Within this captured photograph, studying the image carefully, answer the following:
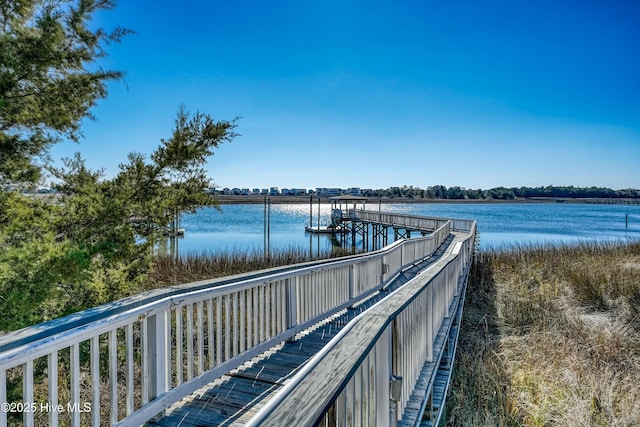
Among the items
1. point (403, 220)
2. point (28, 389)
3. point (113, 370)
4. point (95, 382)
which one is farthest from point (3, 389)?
point (403, 220)

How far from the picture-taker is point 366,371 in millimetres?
1816

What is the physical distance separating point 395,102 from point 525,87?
29.0 ft

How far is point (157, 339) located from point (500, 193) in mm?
158712

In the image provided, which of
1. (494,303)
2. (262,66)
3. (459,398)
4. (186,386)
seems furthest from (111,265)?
(262,66)

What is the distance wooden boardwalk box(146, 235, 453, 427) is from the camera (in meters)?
3.15

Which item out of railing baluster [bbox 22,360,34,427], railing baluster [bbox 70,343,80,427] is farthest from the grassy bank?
railing baluster [bbox 22,360,34,427]

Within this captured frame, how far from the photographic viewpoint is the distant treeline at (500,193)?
433 ft

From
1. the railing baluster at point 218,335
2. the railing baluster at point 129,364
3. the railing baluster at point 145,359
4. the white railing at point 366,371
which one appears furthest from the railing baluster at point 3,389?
the railing baluster at point 218,335

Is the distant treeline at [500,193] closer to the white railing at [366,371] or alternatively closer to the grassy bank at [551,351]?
the grassy bank at [551,351]

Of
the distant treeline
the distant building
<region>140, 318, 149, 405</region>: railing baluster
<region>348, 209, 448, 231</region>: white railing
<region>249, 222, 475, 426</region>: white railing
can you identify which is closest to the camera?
<region>249, 222, 475, 426</region>: white railing

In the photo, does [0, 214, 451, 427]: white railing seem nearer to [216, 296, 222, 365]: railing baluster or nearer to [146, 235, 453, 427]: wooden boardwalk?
[216, 296, 222, 365]: railing baluster

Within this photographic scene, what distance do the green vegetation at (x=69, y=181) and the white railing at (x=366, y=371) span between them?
5996 mm

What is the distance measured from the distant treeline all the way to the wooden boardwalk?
408 ft

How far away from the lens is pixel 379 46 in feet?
58.3
